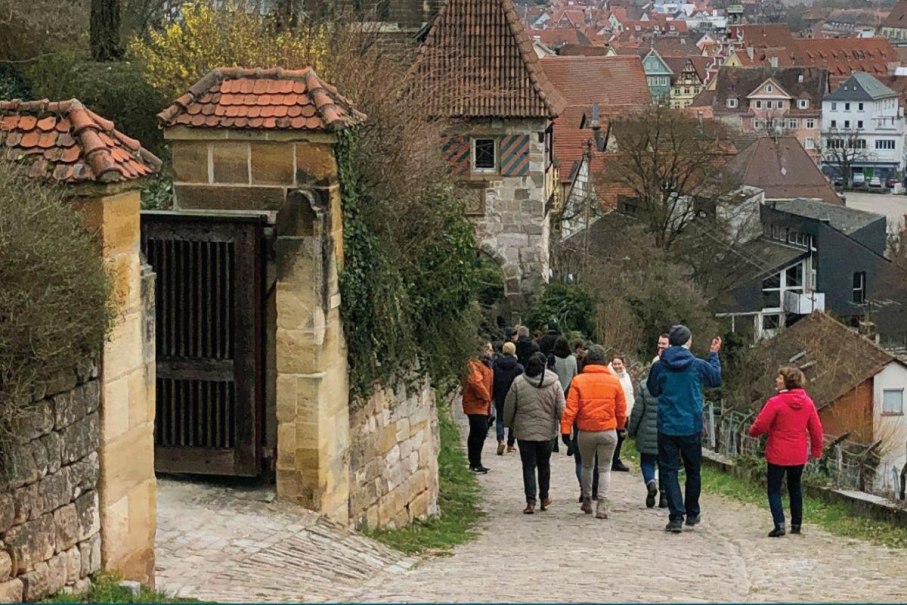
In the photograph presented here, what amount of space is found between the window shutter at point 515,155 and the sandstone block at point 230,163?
83.5 ft

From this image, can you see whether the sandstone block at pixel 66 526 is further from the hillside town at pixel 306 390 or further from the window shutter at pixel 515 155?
the window shutter at pixel 515 155

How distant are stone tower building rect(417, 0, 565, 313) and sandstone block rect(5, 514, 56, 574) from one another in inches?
1110

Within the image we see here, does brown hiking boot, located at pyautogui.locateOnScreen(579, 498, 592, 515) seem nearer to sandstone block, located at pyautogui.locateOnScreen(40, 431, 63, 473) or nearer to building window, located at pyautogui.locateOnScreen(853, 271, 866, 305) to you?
sandstone block, located at pyautogui.locateOnScreen(40, 431, 63, 473)

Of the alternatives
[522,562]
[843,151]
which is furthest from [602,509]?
[843,151]

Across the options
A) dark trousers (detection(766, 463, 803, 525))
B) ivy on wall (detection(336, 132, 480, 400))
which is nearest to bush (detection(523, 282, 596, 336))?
ivy on wall (detection(336, 132, 480, 400))

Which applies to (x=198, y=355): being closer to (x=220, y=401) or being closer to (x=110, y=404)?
(x=220, y=401)

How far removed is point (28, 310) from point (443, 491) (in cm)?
881

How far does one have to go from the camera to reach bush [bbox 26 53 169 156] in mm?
22203

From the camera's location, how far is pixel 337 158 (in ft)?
40.9

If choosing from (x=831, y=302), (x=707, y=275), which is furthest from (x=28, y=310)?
(x=831, y=302)

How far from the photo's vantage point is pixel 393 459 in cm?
1418

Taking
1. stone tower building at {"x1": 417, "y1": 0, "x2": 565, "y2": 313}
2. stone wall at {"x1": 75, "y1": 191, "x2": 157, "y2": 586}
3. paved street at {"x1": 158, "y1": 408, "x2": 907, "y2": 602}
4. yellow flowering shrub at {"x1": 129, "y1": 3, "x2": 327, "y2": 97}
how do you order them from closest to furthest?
stone wall at {"x1": 75, "y1": 191, "x2": 157, "y2": 586} → paved street at {"x1": 158, "y1": 408, "x2": 907, "y2": 602} → yellow flowering shrub at {"x1": 129, "y1": 3, "x2": 327, "y2": 97} → stone tower building at {"x1": 417, "y1": 0, "x2": 565, "y2": 313}

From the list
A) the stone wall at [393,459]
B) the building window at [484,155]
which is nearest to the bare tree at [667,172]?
the building window at [484,155]

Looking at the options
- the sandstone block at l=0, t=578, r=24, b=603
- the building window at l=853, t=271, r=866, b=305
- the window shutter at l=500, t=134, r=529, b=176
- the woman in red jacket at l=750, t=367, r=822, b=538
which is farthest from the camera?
the building window at l=853, t=271, r=866, b=305
